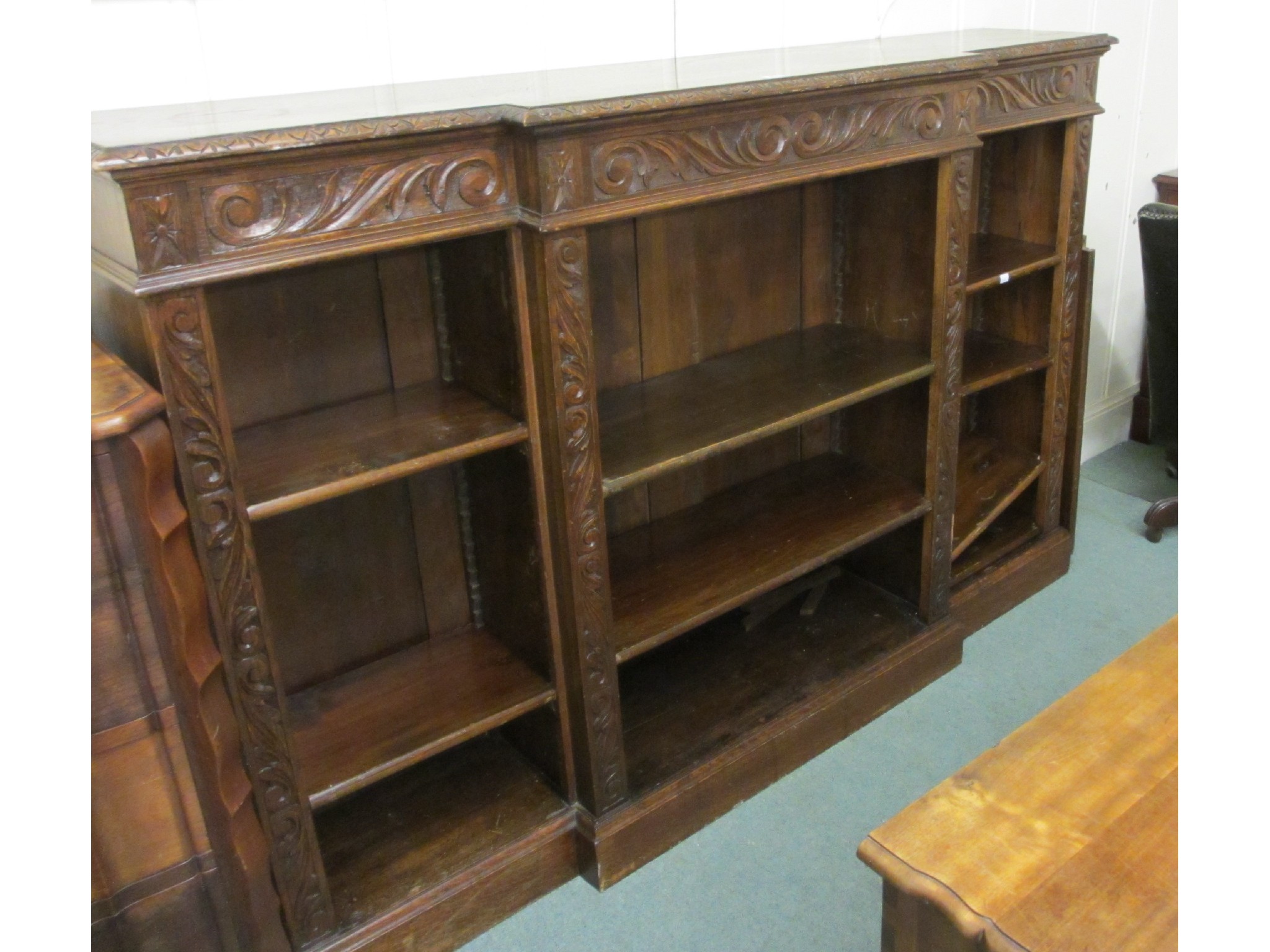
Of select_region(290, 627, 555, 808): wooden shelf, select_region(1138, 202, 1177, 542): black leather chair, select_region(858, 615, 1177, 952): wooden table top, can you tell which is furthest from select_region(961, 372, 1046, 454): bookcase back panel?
select_region(290, 627, 555, 808): wooden shelf

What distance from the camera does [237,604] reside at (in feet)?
4.70

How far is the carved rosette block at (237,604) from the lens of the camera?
131cm

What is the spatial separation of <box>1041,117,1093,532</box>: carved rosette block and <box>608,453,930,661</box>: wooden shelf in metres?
0.54

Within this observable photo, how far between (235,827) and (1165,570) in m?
2.43

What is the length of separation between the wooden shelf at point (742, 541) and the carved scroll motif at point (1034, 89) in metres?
0.80

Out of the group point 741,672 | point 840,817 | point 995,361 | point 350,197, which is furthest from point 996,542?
point 350,197

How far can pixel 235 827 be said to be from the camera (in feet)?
4.69

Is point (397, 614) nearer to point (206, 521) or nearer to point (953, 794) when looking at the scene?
point (206, 521)

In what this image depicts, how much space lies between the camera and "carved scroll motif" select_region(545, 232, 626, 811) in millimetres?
1560

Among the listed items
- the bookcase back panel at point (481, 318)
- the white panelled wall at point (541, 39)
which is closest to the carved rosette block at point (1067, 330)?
the white panelled wall at point (541, 39)

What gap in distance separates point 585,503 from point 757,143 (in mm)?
628

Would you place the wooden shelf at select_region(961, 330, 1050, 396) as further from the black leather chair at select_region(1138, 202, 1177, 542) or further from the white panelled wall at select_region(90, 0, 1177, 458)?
the white panelled wall at select_region(90, 0, 1177, 458)

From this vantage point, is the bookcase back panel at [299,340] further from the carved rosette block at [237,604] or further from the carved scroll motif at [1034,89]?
the carved scroll motif at [1034,89]

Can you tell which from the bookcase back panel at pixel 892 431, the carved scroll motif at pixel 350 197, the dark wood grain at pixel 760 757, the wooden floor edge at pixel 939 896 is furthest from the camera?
the bookcase back panel at pixel 892 431
